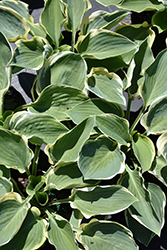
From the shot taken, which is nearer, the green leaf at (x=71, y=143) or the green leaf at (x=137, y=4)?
the green leaf at (x=71, y=143)

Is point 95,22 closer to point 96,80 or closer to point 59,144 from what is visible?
point 96,80

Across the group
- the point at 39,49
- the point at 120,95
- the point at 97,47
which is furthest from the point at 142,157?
the point at 39,49

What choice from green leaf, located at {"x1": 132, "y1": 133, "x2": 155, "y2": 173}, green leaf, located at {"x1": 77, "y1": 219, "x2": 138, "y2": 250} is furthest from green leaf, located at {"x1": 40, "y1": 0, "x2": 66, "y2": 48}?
green leaf, located at {"x1": 77, "y1": 219, "x2": 138, "y2": 250}

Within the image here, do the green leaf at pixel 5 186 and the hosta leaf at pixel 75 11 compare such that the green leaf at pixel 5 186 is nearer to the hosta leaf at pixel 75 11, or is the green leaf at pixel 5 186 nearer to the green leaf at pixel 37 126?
the green leaf at pixel 37 126

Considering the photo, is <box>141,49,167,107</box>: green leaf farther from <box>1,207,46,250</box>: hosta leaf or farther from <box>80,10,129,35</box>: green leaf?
<box>1,207,46,250</box>: hosta leaf

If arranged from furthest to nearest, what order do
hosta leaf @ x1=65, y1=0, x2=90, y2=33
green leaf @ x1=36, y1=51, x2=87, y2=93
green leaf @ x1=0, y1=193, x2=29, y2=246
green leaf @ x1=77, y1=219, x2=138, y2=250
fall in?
1. hosta leaf @ x1=65, y1=0, x2=90, y2=33
2. green leaf @ x1=36, y1=51, x2=87, y2=93
3. green leaf @ x1=77, y1=219, x2=138, y2=250
4. green leaf @ x1=0, y1=193, x2=29, y2=246

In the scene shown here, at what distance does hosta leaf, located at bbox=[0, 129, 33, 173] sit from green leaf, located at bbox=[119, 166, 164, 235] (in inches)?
15.0

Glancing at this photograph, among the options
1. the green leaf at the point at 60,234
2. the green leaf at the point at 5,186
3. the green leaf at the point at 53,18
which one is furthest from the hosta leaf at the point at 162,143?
the green leaf at the point at 53,18

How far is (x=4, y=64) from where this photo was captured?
102cm

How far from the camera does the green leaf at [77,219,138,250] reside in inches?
36.4

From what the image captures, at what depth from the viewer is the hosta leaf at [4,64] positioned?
3.18ft

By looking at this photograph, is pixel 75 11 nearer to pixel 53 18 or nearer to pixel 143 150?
pixel 53 18

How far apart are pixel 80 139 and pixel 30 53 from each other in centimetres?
46

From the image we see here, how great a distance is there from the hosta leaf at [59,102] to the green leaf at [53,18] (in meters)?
0.38
